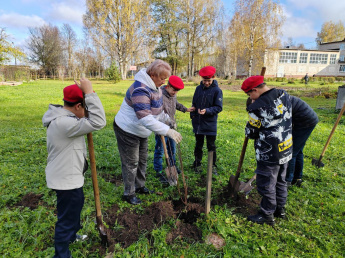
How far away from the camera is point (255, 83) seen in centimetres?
264

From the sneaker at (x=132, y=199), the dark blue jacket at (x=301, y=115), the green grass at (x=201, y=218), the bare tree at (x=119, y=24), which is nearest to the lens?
the green grass at (x=201, y=218)

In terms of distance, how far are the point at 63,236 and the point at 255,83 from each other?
2.53 metres

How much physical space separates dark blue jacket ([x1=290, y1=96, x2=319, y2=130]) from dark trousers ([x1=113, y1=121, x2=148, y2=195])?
2080 mm

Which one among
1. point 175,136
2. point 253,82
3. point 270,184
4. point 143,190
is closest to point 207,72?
point 253,82

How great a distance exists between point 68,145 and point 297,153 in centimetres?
316

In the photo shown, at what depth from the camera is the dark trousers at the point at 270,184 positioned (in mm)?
2756

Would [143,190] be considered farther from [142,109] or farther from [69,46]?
[69,46]

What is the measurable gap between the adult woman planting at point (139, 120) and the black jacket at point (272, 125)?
3.12 feet

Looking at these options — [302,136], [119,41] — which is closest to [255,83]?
[302,136]

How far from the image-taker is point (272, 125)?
263 cm

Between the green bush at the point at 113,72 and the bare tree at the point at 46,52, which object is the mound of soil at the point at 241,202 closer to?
the green bush at the point at 113,72

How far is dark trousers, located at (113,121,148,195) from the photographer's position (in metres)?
2.96

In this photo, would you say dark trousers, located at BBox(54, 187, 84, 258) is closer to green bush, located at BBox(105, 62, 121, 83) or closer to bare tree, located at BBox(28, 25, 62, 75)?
green bush, located at BBox(105, 62, 121, 83)

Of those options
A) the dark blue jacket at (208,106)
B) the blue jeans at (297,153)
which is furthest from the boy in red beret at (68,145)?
the blue jeans at (297,153)
